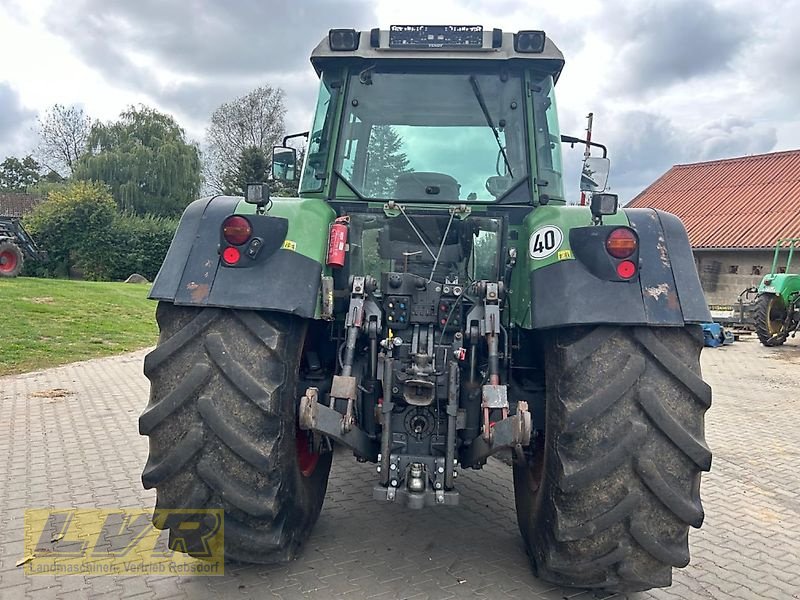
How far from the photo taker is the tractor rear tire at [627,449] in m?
2.76

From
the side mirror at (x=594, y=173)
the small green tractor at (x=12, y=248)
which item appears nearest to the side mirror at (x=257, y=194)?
the side mirror at (x=594, y=173)

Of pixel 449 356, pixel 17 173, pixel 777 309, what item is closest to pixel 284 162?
pixel 449 356

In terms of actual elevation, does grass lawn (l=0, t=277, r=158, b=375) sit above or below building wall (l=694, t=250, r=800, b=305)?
below

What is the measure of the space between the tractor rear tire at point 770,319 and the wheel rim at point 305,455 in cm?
1447

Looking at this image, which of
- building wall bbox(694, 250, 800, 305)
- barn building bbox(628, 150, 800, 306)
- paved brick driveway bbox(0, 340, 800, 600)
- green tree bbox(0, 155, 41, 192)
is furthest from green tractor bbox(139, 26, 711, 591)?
green tree bbox(0, 155, 41, 192)

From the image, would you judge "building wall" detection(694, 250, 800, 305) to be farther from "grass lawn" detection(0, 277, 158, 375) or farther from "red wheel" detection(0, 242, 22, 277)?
"red wheel" detection(0, 242, 22, 277)

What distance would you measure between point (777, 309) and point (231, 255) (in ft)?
52.0

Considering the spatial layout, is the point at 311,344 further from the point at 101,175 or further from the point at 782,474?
the point at 101,175

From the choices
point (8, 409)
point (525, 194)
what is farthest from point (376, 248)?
point (8, 409)

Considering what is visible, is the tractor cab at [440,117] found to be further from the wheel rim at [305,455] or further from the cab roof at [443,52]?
the wheel rim at [305,455]

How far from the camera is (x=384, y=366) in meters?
3.11

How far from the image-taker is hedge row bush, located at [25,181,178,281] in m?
30.6

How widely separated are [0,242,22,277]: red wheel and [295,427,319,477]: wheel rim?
21107mm

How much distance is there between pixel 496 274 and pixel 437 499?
125 centimetres
